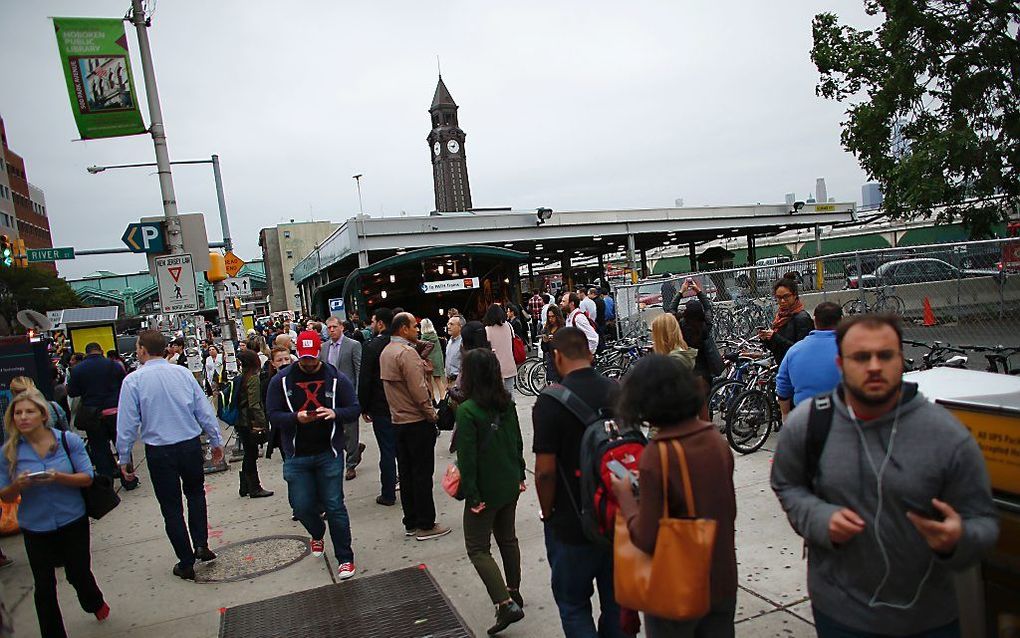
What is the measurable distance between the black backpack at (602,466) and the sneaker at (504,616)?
1.42m

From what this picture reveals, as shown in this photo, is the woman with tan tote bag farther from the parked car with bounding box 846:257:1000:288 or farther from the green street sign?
the green street sign

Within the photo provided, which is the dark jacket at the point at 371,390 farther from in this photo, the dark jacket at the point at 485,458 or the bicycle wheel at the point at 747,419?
the bicycle wheel at the point at 747,419

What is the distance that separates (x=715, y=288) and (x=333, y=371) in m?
11.5

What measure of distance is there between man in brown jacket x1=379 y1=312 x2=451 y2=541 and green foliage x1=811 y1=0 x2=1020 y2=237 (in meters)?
13.6

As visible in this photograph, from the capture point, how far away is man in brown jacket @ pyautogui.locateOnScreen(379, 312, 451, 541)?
5.81m

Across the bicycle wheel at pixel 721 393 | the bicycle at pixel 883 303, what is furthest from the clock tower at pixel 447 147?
the bicycle wheel at pixel 721 393

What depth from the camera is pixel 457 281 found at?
23797 millimetres

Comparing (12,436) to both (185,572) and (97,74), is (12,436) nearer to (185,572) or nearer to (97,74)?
(185,572)

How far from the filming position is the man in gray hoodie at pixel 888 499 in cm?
203

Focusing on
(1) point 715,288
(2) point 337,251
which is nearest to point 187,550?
(1) point 715,288

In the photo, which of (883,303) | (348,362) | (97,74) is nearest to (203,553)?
(348,362)

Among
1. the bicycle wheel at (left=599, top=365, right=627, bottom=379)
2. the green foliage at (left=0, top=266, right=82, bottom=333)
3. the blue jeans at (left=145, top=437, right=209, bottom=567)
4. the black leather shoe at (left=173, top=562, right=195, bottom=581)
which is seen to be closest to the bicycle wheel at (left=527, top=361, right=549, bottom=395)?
the bicycle wheel at (left=599, top=365, right=627, bottom=379)

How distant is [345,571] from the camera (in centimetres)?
516

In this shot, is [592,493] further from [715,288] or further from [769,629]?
[715,288]
